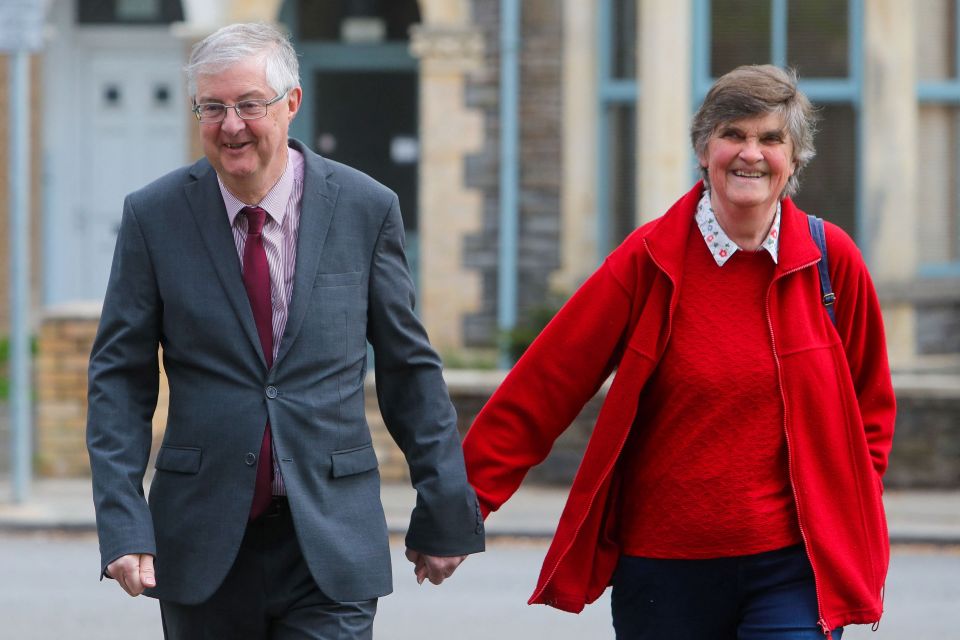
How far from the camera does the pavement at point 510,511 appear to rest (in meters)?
9.62

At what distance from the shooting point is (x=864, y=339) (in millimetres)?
3969

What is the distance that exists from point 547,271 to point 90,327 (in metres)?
3.48

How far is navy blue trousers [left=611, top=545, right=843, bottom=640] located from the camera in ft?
12.3

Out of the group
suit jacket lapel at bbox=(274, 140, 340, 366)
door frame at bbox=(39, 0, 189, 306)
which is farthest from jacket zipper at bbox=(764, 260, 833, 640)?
door frame at bbox=(39, 0, 189, 306)

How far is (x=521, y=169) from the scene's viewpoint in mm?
12797

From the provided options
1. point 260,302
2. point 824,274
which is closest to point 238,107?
point 260,302

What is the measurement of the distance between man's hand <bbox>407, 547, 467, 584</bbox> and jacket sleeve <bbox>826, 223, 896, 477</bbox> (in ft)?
3.19

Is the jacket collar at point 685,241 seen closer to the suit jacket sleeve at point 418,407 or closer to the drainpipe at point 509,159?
the suit jacket sleeve at point 418,407

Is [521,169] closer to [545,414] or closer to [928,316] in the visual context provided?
[928,316]

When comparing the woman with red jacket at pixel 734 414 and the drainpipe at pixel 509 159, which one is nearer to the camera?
the woman with red jacket at pixel 734 414

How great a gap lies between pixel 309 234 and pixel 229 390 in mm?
379

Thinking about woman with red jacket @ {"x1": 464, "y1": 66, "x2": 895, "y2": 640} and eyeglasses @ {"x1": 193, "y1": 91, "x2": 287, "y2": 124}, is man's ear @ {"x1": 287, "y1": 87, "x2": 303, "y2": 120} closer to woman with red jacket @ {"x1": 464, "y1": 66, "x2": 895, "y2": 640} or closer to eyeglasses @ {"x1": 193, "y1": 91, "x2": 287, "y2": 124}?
eyeglasses @ {"x1": 193, "y1": 91, "x2": 287, "y2": 124}

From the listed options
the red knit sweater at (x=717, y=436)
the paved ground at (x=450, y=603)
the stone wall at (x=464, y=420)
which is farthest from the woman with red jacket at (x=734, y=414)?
the stone wall at (x=464, y=420)

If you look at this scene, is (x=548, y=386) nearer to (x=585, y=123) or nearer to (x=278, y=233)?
(x=278, y=233)
